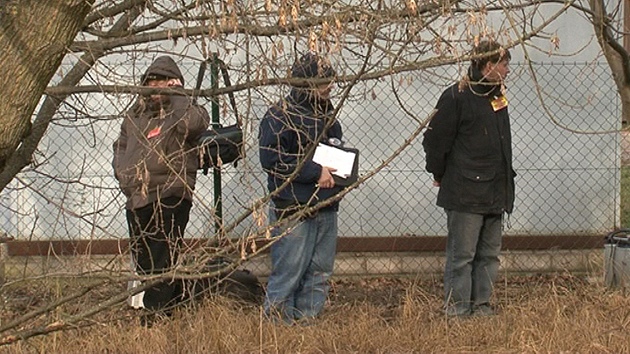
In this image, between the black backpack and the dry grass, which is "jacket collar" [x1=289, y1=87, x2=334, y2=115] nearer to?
the black backpack

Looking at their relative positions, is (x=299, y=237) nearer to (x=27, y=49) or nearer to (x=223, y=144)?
(x=223, y=144)

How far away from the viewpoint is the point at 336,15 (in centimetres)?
427

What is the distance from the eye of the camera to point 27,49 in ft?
11.4

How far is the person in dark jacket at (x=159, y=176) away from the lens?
5.59 metres

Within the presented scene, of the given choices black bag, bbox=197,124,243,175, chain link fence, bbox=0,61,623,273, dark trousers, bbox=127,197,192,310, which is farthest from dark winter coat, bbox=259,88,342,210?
chain link fence, bbox=0,61,623,273

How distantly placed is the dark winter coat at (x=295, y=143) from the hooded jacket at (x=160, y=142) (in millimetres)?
A: 386

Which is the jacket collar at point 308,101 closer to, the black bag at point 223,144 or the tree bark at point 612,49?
the black bag at point 223,144

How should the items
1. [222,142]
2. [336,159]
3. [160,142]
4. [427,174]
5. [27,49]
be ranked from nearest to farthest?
[27,49], [160,142], [222,142], [336,159], [427,174]

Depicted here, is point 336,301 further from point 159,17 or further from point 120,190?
point 159,17

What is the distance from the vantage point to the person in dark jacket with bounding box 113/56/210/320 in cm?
559

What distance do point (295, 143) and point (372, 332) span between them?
124 centimetres

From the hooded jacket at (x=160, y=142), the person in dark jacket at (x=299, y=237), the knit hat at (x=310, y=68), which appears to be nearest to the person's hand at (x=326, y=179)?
the person in dark jacket at (x=299, y=237)

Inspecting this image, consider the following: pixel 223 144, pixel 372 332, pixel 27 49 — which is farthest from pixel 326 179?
pixel 27 49

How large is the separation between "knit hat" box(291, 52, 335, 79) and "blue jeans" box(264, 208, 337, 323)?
5.16 ft
